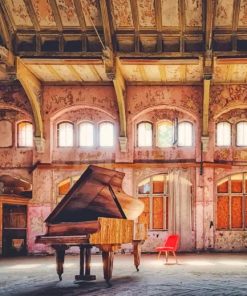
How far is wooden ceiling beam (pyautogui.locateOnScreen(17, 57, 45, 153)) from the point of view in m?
15.1

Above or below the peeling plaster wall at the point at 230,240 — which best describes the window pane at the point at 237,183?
above

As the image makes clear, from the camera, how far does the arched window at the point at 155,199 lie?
16.6 m

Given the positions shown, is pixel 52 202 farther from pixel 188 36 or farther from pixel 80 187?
pixel 80 187

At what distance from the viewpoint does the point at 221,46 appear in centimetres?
1398

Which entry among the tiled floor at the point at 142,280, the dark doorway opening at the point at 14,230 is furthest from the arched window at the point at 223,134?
the dark doorway opening at the point at 14,230

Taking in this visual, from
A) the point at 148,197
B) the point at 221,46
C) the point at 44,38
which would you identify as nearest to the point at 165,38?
the point at 221,46

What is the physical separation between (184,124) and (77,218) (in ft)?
31.2

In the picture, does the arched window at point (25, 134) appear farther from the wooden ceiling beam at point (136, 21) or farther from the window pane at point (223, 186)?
the window pane at point (223, 186)

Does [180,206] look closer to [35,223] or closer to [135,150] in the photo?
[135,150]

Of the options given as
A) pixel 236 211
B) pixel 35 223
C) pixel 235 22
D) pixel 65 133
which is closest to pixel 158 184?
pixel 236 211

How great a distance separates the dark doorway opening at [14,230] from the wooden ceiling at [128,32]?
16.9 ft

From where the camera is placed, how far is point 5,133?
1714 cm

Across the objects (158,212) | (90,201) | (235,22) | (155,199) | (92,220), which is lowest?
(158,212)

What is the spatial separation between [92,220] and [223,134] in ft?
32.8
